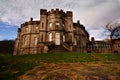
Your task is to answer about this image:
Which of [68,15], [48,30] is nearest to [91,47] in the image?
[68,15]

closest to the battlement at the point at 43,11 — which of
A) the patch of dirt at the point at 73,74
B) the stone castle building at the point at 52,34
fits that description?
the stone castle building at the point at 52,34

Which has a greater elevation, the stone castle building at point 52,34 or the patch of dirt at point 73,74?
the stone castle building at point 52,34

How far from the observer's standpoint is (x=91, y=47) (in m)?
51.9

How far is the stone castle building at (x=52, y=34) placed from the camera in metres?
37.1

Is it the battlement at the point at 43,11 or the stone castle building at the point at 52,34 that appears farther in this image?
the battlement at the point at 43,11

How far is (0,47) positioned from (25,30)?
1733 inches

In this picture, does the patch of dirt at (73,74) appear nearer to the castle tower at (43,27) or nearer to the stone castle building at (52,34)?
the stone castle building at (52,34)

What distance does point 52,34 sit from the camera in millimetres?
39375

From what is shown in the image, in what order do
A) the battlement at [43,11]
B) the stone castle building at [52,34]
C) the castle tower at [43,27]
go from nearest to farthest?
the stone castle building at [52,34], the castle tower at [43,27], the battlement at [43,11]

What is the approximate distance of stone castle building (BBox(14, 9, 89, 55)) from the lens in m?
Answer: 37.1

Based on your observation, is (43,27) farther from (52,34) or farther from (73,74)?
(73,74)

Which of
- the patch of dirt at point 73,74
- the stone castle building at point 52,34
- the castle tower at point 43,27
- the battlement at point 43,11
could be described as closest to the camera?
the patch of dirt at point 73,74

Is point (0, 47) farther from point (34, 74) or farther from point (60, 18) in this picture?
point (34, 74)

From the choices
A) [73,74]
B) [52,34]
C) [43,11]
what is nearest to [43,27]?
[52,34]
